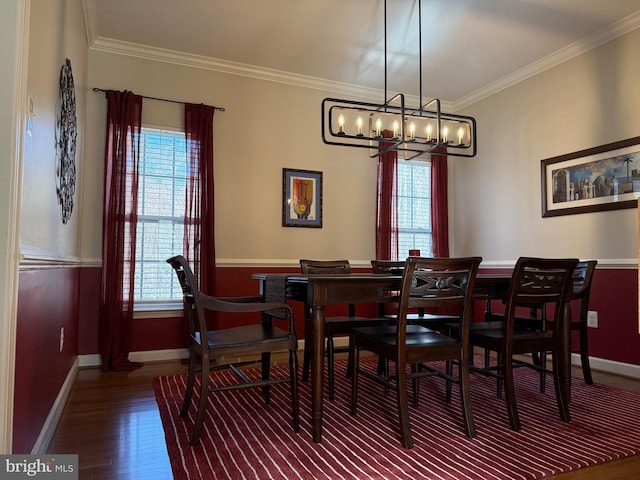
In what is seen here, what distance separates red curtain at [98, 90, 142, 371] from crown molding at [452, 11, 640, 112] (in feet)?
11.9

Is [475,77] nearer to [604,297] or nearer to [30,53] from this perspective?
[604,297]

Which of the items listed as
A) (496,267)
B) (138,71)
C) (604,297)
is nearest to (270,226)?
(138,71)

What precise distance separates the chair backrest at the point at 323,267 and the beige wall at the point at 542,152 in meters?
2.04

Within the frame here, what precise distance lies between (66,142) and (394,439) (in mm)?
2451

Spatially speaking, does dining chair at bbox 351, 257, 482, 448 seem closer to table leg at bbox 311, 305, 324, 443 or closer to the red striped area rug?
the red striped area rug

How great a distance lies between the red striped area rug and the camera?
173cm

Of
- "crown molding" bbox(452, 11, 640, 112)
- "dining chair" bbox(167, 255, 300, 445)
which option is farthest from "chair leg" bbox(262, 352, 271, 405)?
"crown molding" bbox(452, 11, 640, 112)

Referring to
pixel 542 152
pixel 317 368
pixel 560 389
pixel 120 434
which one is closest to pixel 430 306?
pixel 317 368

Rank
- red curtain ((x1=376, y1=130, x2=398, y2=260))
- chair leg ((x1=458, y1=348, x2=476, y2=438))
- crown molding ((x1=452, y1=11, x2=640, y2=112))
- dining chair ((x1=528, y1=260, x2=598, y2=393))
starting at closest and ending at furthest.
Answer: chair leg ((x1=458, y1=348, x2=476, y2=438)), dining chair ((x1=528, y1=260, x2=598, y2=393)), crown molding ((x1=452, y1=11, x2=640, y2=112)), red curtain ((x1=376, y1=130, x2=398, y2=260))

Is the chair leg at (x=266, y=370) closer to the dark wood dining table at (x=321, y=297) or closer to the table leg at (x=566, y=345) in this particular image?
the dark wood dining table at (x=321, y=297)

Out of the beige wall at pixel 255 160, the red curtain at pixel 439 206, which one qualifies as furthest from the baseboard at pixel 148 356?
the red curtain at pixel 439 206

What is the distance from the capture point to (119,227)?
3.62 meters

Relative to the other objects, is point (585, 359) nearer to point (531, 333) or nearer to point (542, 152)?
point (531, 333)

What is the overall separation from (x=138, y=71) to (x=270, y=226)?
189 centimetres
